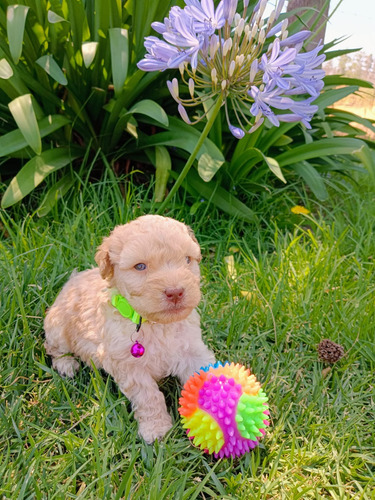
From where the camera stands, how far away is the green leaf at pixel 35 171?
2.78 meters

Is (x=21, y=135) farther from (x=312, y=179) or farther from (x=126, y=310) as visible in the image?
(x=312, y=179)

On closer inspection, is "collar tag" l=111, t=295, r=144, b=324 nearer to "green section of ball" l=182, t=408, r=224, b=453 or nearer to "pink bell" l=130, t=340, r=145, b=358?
"pink bell" l=130, t=340, r=145, b=358

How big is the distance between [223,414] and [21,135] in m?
2.19

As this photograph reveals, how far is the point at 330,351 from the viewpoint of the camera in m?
2.04

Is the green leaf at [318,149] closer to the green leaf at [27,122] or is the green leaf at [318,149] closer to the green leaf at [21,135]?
the green leaf at [21,135]

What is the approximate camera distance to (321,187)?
3119 mm

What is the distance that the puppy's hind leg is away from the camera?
202 centimetres

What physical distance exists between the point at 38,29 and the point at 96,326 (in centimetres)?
208

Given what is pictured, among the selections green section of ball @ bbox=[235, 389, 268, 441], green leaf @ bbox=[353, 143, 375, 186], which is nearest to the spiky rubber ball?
green section of ball @ bbox=[235, 389, 268, 441]

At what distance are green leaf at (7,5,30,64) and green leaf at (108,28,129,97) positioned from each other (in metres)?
0.49

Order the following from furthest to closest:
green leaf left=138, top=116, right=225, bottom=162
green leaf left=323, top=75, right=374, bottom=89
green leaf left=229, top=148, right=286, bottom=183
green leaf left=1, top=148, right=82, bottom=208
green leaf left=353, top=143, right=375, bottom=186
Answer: green leaf left=323, top=75, right=374, bottom=89 < green leaf left=353, top=143, right=375, bottom=186 < green leaf left=229, top=148, right=286, bottom=183 < green leaf left=138, top=116, right=225, bottom=162 < green leaf left=1, top=148, right=82, bottom=208

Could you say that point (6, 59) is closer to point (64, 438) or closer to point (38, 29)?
point (38, 29)

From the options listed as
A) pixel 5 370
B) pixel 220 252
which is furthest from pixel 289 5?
pixel 5 370

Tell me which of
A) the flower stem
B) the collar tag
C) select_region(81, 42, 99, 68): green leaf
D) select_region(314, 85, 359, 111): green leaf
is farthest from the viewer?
select_region(314, 85, 359, 111): green leaf
